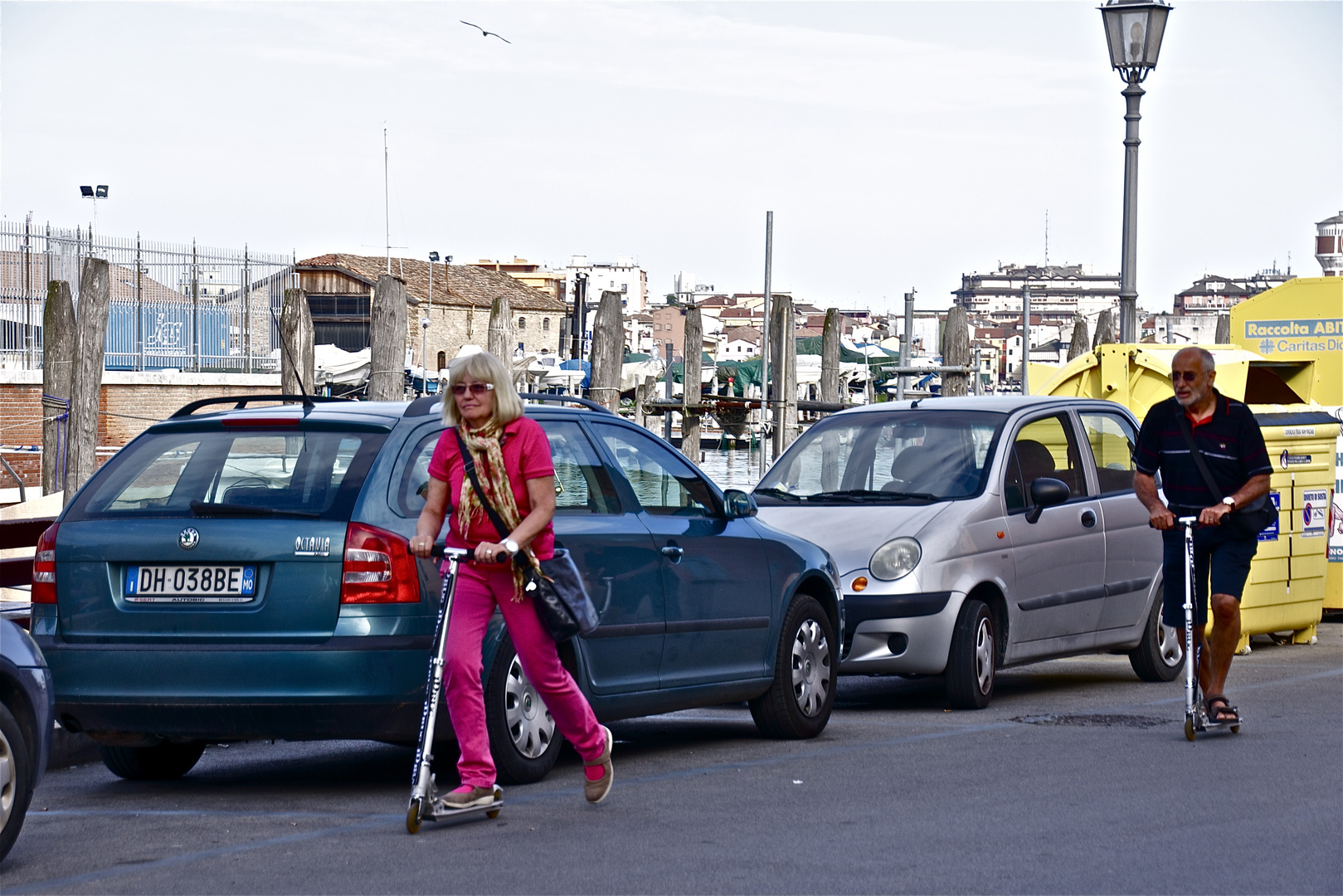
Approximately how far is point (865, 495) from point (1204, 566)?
7.76ft

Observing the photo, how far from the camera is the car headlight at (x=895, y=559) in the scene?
10.2 metres

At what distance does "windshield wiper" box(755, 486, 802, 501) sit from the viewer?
36.9 ft

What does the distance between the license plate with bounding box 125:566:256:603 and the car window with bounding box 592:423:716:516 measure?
1.99 meters

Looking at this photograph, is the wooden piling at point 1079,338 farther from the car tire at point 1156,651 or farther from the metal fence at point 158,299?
the car tire at point 1156,651

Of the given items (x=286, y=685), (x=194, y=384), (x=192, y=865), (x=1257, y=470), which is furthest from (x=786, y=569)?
(x=194, y=384)

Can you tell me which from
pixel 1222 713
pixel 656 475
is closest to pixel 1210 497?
pixel 1222 713

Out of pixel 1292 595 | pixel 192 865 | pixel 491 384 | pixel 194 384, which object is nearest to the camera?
pixel 192 865

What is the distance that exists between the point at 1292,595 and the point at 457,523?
876cm

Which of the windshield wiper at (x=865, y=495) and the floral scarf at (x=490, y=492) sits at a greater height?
the floral scarf at (x=490, y=492)

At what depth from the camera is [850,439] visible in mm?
11500

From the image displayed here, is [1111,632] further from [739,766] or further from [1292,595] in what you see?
[739,766]

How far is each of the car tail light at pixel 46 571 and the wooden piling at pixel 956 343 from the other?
15.9 m

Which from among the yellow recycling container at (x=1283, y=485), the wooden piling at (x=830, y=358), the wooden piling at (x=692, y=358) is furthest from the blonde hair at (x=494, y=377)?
the wooden piling at (x=830, y=358)

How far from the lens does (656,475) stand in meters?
8.45
